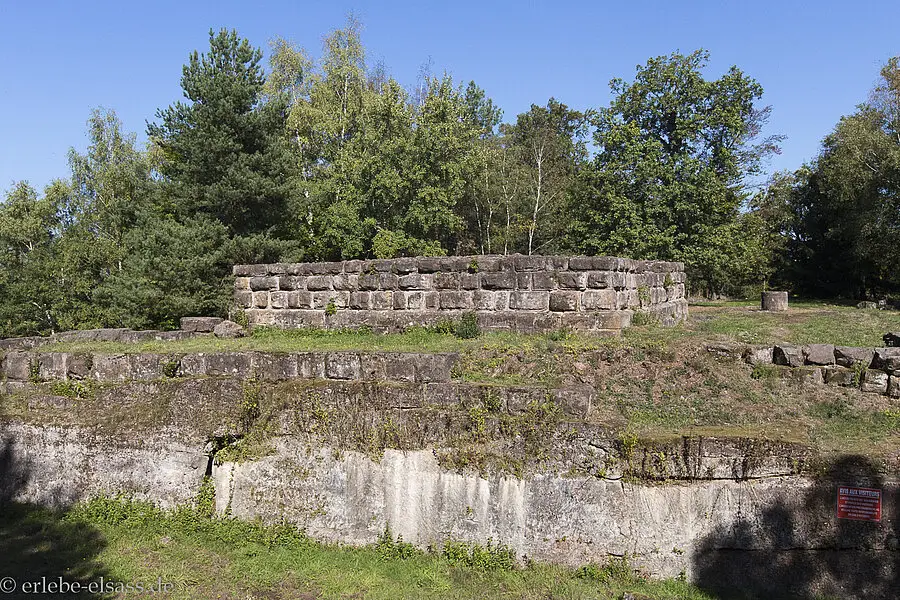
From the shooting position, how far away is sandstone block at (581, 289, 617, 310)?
10.5 m

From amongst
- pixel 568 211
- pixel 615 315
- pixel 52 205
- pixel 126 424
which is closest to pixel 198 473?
pixel 126 424

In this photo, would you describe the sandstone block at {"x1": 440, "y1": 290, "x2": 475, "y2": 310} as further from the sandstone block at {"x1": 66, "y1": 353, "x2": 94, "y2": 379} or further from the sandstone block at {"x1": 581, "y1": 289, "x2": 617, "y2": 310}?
the sandstone block at {"x1": 66, "y1": 353, "x2": 94, "y2": 379}

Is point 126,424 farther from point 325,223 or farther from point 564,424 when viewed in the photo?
point 325,223

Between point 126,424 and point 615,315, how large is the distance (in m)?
8.11

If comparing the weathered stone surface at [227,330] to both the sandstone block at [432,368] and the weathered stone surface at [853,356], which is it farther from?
the weathered stone surface at [853,356]

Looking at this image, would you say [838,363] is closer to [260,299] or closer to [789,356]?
[789,356]

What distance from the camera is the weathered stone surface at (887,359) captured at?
749 centimetres

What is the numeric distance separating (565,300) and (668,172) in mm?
16841

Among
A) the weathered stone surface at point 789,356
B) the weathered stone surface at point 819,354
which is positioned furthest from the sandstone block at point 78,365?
the weathered stone surface at point 819,354

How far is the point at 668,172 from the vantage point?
80.6 feet

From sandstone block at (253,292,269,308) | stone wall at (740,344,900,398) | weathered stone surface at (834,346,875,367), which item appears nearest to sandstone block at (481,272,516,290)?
stone wall at (740,344,900,398)

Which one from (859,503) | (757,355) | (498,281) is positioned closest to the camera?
(859,503)

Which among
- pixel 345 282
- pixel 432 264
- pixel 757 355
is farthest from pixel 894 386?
pixel 345 282

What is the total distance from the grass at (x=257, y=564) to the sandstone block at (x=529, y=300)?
16.4 feet
